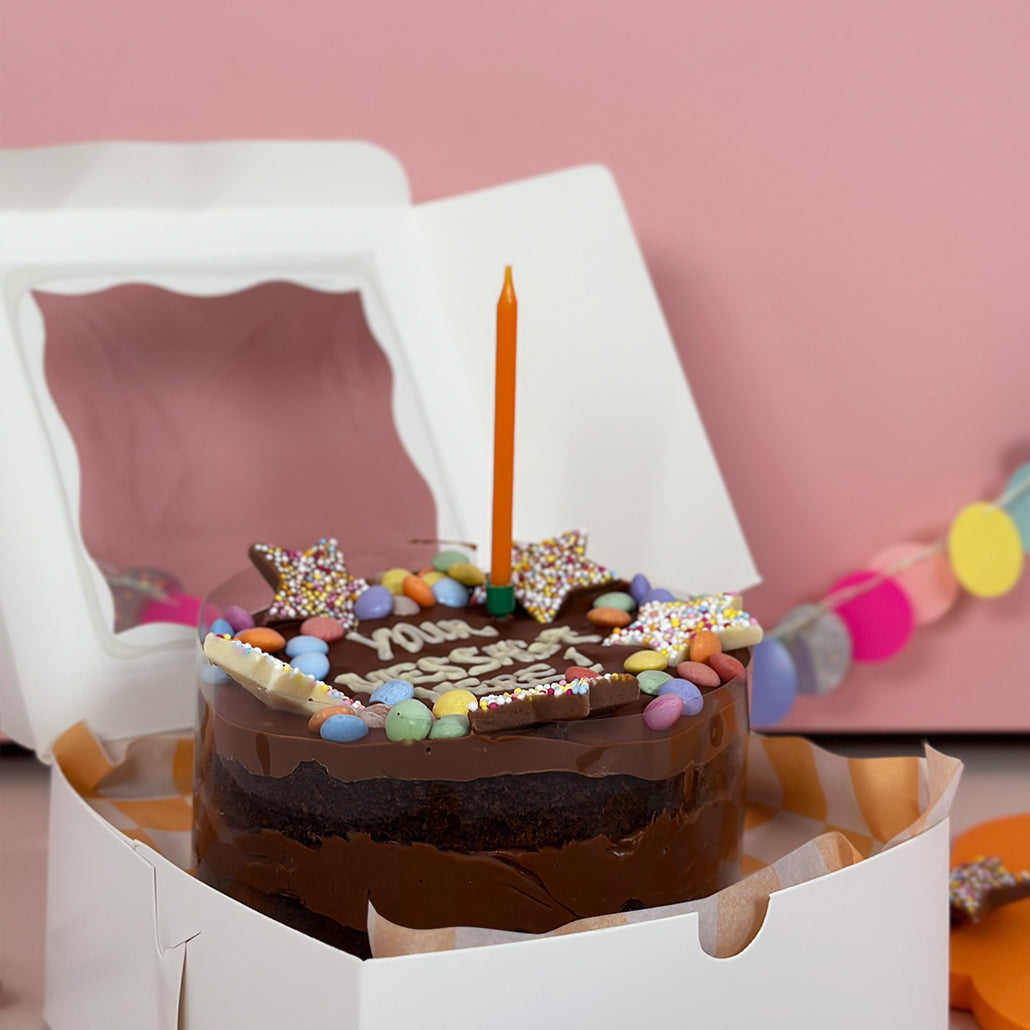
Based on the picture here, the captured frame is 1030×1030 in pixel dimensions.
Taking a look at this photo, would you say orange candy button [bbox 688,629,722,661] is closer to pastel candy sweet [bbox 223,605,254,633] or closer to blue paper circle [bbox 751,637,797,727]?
pastel candy sweet [bbox 223,605,254,633]

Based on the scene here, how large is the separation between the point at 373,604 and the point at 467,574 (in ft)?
0.28

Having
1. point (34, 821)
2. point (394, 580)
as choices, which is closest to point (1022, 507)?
point (394, 580)

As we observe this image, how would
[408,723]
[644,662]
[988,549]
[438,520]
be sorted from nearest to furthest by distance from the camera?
[408,723] < [644,662] < [438,520] < [988,549]

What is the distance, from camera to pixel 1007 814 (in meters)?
1.28

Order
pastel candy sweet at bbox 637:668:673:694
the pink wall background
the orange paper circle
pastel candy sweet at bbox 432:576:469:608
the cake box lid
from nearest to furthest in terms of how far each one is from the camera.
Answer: pastel candy sweet at bbox 637:668:673:694 < the orange paper circle < pastel candy sweet at bbox 432:576:469:608 < the cake box lid < the pink wall background

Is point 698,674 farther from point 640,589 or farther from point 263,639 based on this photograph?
point 263,639

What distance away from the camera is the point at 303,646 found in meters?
0.92

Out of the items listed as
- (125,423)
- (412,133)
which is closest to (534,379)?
(412,133)

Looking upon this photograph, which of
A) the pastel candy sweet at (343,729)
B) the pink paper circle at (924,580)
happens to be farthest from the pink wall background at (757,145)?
the pastel candy sweet at (343,729)

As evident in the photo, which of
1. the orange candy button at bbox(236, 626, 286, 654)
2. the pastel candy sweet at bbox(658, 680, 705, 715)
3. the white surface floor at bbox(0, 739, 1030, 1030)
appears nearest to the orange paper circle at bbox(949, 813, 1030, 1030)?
the white surface floor at bbox(0, 739, 1030, 1030)

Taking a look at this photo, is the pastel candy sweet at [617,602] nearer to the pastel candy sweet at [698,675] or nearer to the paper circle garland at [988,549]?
the pastel candy sweet at [698,675]

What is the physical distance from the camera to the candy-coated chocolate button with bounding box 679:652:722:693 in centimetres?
85

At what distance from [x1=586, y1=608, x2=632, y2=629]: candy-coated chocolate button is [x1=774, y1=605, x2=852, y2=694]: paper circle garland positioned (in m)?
0.44

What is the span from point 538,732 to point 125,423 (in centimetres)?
64
